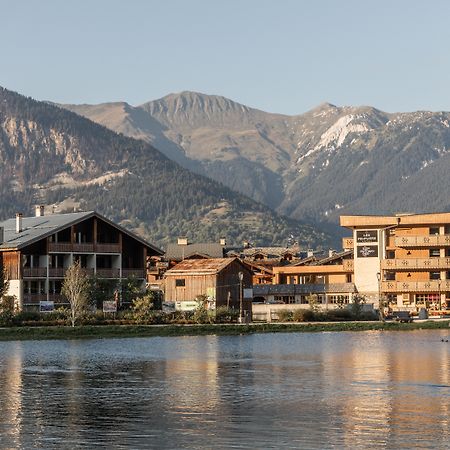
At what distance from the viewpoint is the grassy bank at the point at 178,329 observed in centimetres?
10281

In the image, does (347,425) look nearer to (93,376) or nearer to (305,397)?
(305,397)

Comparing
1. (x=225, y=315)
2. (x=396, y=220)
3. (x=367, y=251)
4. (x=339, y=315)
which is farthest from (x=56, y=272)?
(x=367, y=251)

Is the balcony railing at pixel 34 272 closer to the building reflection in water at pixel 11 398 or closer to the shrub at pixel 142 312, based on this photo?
the shrub at pixel 142 312

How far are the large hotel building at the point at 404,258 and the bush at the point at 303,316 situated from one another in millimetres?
27316

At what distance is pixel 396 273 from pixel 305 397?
4641 inches

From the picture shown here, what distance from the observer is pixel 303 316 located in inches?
5231

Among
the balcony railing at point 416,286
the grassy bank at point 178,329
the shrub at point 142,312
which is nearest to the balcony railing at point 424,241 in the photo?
the balcony railing at point 416,286

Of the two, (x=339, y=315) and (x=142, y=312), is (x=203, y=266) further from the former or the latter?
(x=142, y=312)

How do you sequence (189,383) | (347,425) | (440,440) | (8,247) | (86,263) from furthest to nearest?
(86,263) < (8,247) < (189,383) < (347,425) < (440,440)

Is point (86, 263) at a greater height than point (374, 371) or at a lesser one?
greater

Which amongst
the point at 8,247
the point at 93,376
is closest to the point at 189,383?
the point at 93,376

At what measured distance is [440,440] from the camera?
40.1 metres

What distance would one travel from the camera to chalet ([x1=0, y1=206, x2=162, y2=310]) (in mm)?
133500

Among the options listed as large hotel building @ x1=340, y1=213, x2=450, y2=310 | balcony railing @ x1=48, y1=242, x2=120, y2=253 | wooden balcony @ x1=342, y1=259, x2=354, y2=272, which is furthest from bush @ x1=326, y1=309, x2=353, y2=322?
wooden balcony @ x1=342, y1=259, x2=354, y2=272
